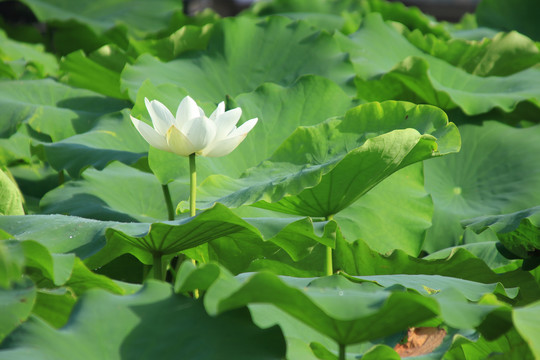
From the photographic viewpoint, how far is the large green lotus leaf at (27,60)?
2406 millimetres

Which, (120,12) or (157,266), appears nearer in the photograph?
(157,266)

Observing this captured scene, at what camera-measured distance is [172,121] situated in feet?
3.91

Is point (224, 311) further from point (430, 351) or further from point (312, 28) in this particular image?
point (312, 28)

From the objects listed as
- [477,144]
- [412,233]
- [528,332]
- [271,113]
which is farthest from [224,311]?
[477,144]

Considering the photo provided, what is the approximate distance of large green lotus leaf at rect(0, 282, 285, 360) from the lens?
0.82 metres

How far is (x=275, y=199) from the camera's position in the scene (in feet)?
3.94

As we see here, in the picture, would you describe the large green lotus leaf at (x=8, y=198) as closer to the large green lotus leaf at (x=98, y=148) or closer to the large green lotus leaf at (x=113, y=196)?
the large green lotus leaf at (x=113, y=196)

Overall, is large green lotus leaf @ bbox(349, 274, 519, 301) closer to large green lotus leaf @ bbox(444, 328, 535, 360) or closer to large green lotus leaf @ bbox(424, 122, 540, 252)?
large green lotus leaf @ bbox(444, 328, 535, 360)

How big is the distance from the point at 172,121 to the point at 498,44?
5.27ft

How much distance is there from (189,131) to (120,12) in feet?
8.09

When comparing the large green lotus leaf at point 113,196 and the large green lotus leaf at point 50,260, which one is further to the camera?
the large green lotus leaf at point 113,196

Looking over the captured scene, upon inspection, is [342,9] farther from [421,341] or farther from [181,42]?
[421,341]

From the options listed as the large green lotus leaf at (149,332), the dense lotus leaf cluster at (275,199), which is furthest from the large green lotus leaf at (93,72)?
the large green lotus leaf at (149,332)

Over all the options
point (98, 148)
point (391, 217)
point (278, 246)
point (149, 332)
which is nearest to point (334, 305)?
point (149, 332)
